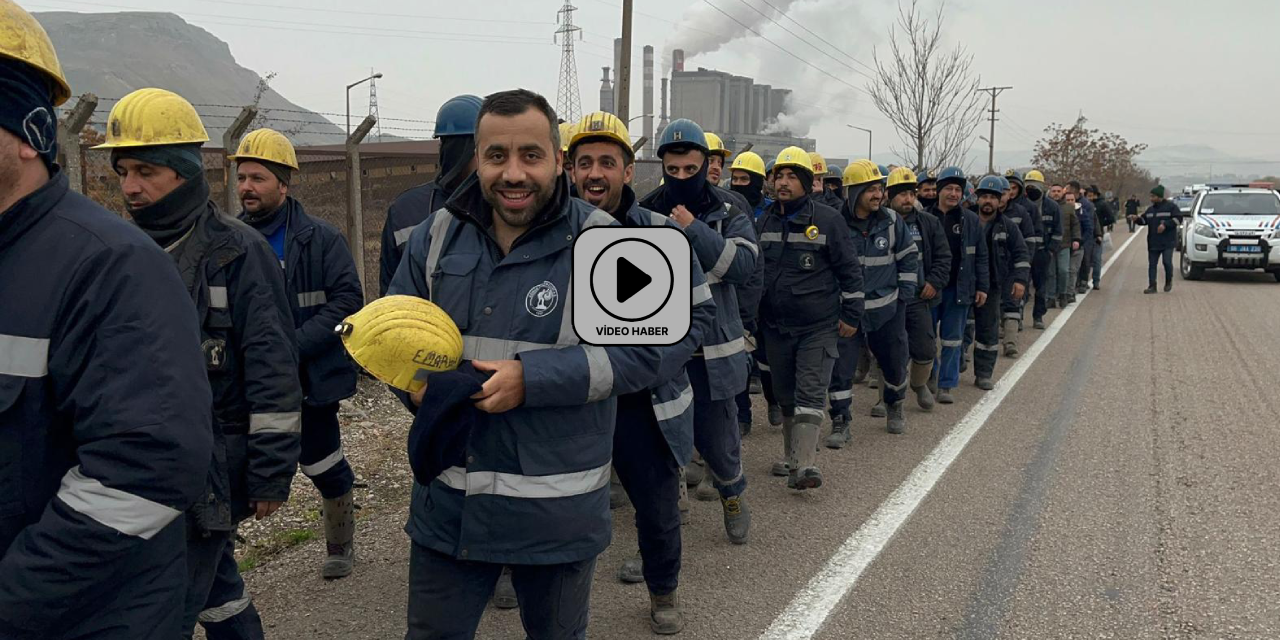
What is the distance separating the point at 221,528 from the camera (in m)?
2.55

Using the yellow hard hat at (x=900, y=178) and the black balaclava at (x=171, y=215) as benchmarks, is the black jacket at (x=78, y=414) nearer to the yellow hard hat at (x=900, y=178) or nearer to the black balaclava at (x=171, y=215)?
the black balaclava at (x=171, y=215)

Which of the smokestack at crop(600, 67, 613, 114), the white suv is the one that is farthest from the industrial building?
the white suv

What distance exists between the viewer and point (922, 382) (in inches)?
322

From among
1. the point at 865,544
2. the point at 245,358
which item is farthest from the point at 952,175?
the point at 245,358

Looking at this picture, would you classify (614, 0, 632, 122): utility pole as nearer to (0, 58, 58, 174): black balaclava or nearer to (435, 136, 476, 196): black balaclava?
(435, 136, 476, 196): black balaclava

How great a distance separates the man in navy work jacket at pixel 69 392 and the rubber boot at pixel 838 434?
5688 mm

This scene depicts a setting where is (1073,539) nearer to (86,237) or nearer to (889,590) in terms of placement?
(889,590)

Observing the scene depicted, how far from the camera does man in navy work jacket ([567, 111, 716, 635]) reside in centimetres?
367

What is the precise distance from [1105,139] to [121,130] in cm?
5028

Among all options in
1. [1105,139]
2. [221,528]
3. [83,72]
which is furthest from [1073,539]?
[83,72]

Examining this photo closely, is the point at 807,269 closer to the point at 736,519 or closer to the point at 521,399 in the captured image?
the point at 736,519

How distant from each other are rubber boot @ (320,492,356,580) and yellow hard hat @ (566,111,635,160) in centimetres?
204

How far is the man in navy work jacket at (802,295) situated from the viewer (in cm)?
575
